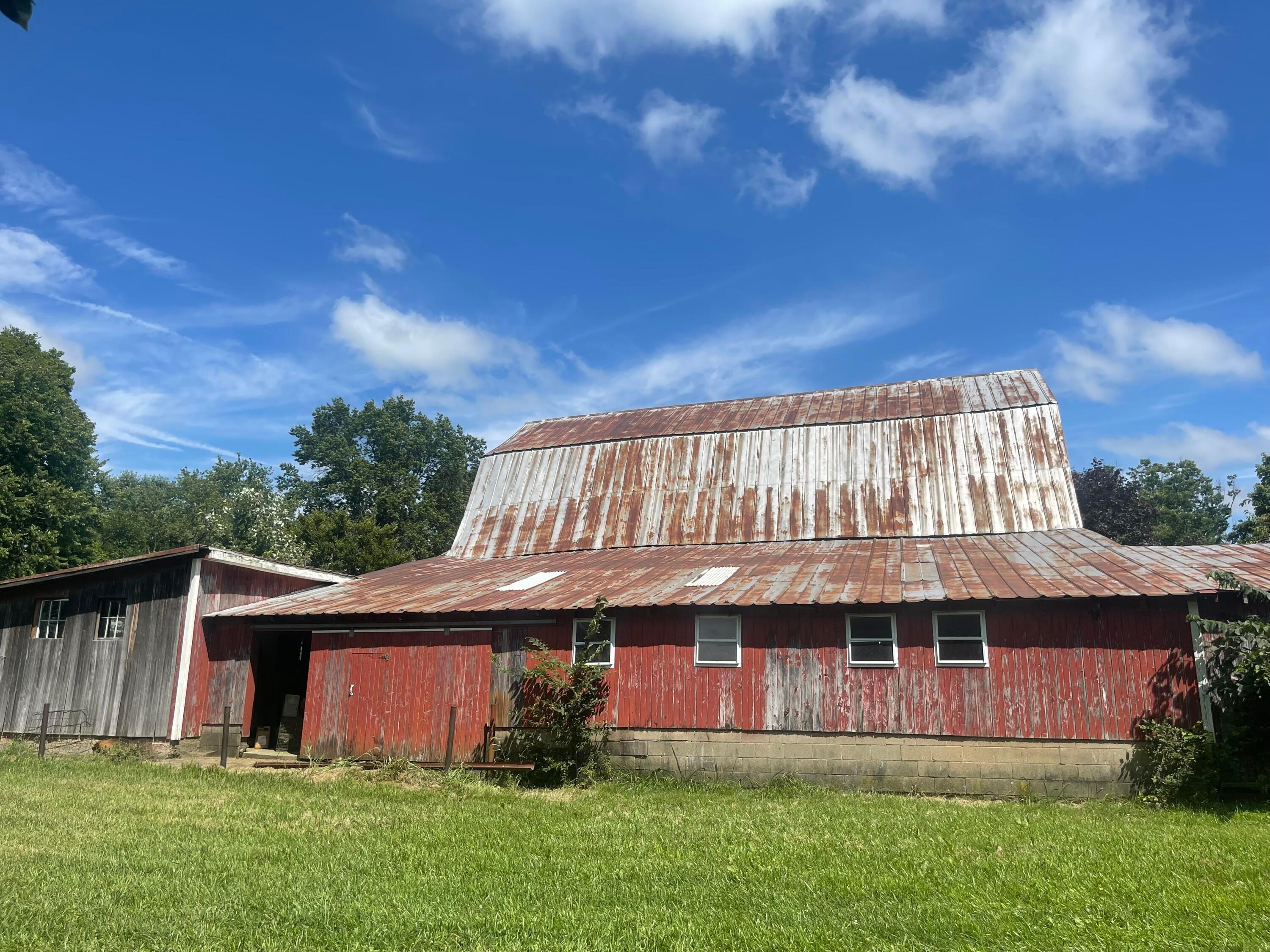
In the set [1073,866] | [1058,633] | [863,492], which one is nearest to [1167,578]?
[1058,633]

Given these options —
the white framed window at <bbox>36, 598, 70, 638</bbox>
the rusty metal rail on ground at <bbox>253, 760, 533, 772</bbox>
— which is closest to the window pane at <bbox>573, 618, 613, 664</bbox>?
the rusty metal rail on ground at <bbox>253, 760, 533, 772</bbox>

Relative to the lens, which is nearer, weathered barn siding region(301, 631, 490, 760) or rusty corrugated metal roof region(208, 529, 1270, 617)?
rusty corrugated metal roof region(208, 529, 1270, 617)

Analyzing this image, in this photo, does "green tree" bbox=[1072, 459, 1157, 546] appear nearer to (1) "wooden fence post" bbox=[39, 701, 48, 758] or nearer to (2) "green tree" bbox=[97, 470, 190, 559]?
(1) "wooden fence post" bbox=[39, 701, 48, 758]

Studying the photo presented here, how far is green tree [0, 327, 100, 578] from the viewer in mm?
36125

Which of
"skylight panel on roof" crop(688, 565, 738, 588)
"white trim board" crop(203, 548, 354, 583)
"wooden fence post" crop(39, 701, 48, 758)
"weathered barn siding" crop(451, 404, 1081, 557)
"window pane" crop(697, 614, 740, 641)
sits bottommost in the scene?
"wooden fence post" crop(39, 701, 48, 758)

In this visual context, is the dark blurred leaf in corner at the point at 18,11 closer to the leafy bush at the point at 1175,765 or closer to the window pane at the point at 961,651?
the window pane at the point at 961,651

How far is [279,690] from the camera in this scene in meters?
22.6

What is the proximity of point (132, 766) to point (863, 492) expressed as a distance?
61.1ft

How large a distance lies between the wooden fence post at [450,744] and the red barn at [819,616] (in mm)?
303

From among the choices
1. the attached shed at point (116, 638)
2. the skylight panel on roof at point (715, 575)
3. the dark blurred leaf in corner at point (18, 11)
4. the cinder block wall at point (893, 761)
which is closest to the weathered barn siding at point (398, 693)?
the cinder block wall at point (893, 761)

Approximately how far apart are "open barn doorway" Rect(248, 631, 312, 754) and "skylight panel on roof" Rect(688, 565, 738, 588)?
9169mm

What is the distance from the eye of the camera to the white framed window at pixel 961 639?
51.6 feet

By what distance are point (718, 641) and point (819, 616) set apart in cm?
201

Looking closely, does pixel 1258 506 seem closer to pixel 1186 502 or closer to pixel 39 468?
pixel 1186 502
